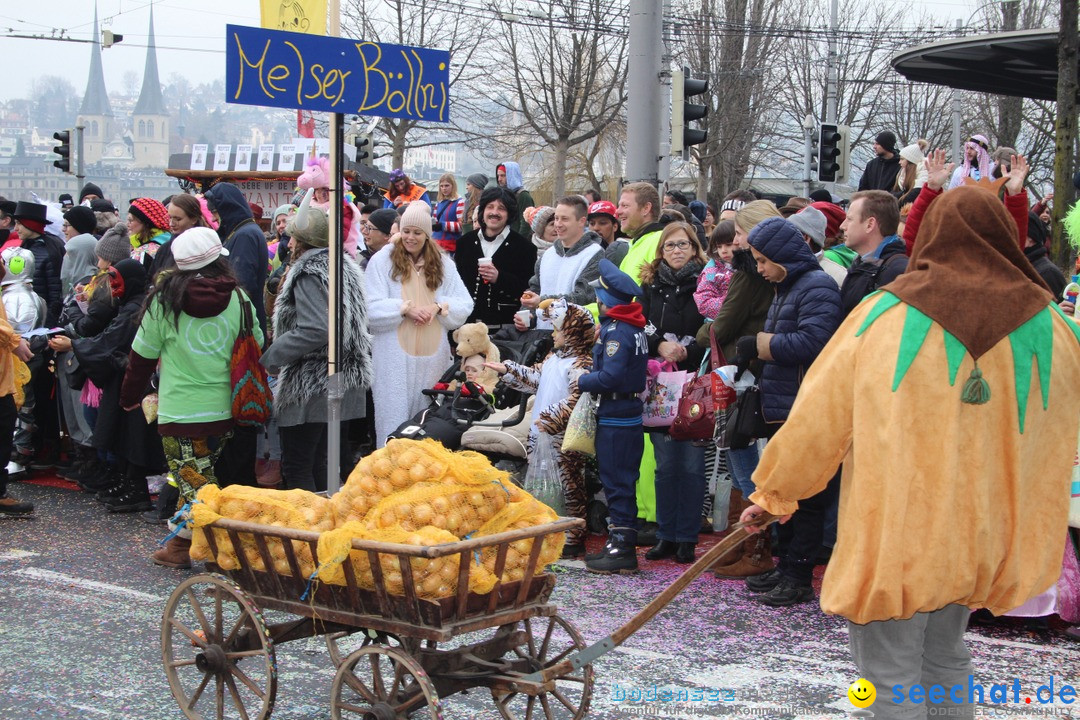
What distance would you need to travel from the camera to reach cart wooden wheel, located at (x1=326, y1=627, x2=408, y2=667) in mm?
4555

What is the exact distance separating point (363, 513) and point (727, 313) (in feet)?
10.5

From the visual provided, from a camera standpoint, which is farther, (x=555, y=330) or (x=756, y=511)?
(x=555, y=330)

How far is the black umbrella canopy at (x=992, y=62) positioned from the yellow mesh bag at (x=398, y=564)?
11577 mm

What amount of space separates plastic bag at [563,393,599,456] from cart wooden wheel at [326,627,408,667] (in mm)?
1953

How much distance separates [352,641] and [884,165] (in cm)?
923

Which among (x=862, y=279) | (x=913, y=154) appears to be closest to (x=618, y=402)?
(x=862, y=279)

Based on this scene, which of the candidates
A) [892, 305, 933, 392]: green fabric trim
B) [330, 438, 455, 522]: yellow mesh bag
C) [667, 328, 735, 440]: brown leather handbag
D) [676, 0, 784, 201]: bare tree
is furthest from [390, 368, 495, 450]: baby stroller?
[676, 0, 784, 201]: bare tree

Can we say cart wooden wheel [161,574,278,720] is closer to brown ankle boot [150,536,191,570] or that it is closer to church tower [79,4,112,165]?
brown ankle boot [150,536,191,570]

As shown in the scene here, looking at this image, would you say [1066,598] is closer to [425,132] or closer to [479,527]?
[479,527]

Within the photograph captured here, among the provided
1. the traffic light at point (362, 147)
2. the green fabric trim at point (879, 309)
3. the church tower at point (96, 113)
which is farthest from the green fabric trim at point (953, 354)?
the church tower at point (96, 113)

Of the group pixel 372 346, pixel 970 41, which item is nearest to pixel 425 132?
pixel 970 41

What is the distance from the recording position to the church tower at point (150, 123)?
12375 centimetres

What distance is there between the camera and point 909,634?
3.85 metres

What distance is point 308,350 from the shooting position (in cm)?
773
